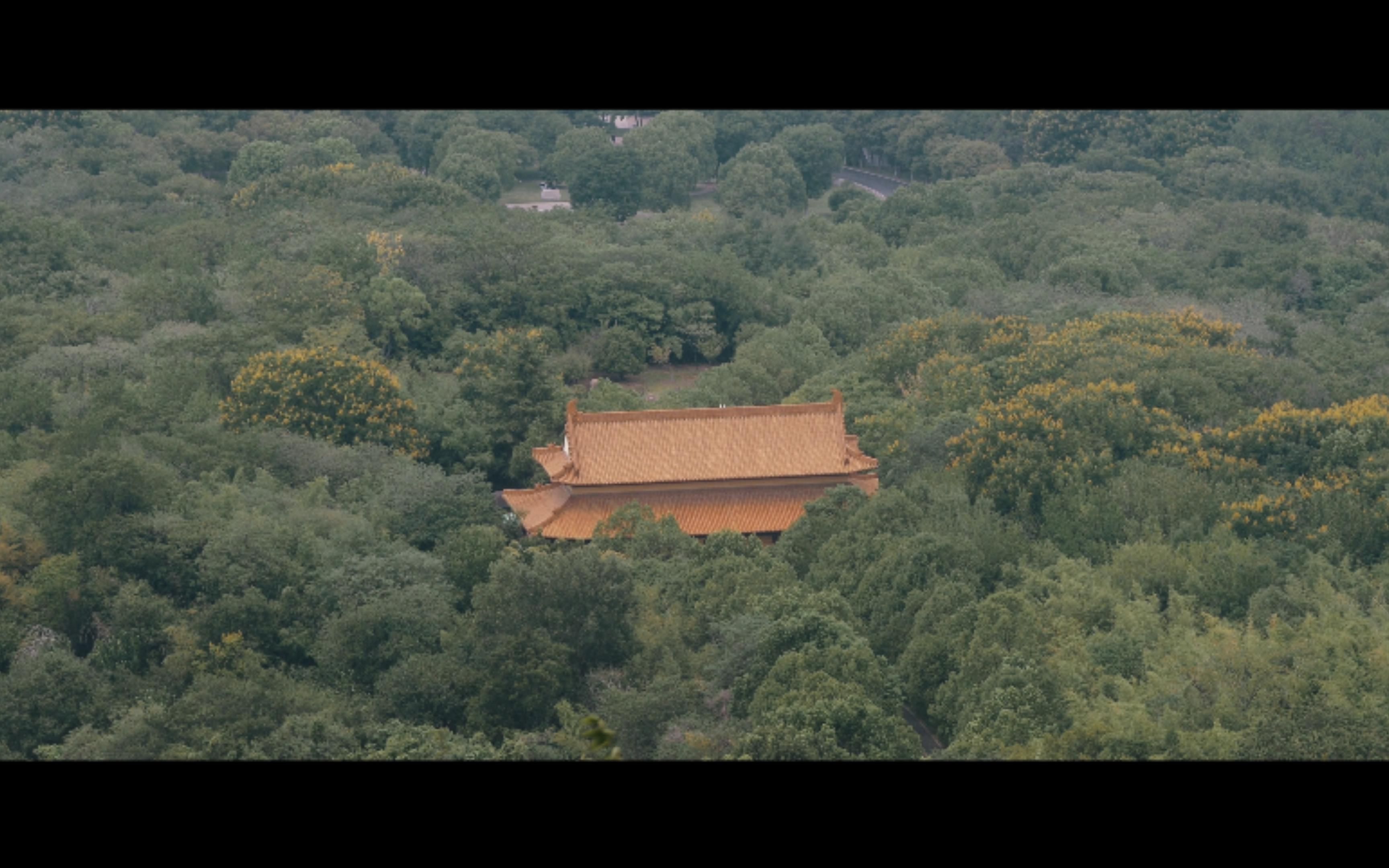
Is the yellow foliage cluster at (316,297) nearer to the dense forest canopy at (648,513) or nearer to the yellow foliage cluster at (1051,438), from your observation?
the dense forest canopy at (648,513)

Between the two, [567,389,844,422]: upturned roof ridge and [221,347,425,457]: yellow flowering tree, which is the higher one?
[567,389,844,422]: upturned roof ridge

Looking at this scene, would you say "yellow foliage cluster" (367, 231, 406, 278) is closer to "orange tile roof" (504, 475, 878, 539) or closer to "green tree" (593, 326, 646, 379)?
"green tree" (593, 326, 646, 379)

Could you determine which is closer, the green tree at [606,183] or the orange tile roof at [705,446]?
the orange tile roof at [705,446]

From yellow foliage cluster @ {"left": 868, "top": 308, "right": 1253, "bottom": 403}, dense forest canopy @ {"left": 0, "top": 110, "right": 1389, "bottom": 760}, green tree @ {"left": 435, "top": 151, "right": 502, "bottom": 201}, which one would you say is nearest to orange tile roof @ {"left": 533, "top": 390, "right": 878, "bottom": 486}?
dense forest canopy @ {"left": 0, "top": 110, "right": 1389, "bottom": 760}

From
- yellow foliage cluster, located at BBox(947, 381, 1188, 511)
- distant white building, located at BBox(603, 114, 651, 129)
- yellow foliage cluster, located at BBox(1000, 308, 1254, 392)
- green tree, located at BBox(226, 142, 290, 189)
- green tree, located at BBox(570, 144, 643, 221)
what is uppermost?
yellow foliage cluster, located at BBox(947, 381, 1188, 511)

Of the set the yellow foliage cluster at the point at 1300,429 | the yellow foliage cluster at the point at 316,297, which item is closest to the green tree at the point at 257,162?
the yellow foliage cluster at the point at 316,297

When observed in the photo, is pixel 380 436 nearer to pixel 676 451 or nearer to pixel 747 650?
pixel 676 451

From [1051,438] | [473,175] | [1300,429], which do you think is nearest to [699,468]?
[1051,438]
